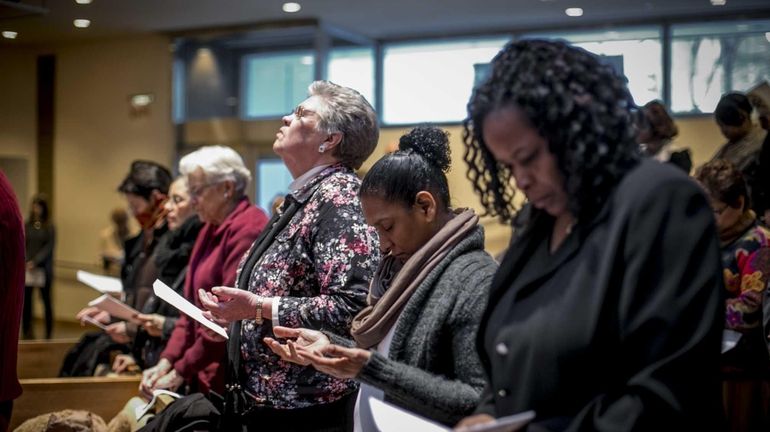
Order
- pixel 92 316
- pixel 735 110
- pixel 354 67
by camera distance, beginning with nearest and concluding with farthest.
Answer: pixel 92 316 → pixel 735 110 → pixel 354 67

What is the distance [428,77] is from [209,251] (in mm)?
7040

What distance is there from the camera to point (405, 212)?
7.03 ft

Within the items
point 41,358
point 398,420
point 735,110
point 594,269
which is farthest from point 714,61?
point 594,269

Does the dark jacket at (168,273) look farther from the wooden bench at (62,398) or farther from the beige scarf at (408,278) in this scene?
the beige scarf at (408,278)

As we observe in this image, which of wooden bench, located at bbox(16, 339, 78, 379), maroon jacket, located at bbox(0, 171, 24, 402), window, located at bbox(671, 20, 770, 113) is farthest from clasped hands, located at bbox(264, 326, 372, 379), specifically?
window, located at bbox(671, 20, 770, 113)

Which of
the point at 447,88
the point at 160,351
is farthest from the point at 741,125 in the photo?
the point at 447,88

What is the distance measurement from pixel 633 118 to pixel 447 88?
875cm

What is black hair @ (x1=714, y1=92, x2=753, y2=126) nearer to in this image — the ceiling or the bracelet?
the bracelet

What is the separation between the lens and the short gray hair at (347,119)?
9.18 ft

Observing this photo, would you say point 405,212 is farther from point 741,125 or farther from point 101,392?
point 741,125

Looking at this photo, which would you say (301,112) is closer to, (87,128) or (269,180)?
(269,180)

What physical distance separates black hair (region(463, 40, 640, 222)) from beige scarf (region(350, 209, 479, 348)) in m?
0.57

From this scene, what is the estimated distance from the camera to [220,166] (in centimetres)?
384

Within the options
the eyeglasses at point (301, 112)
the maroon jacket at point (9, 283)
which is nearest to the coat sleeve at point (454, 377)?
the eyeglasses at point (301, 112)
